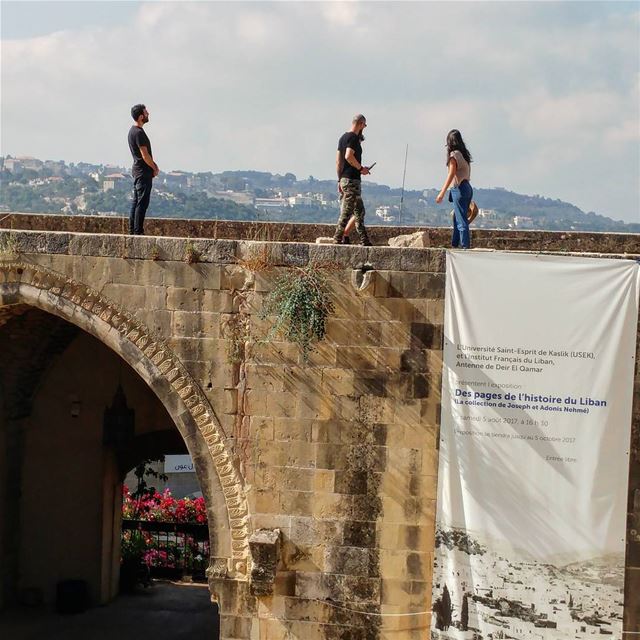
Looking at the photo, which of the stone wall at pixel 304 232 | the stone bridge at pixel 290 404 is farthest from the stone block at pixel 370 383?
the stone wall at pixel 304 232

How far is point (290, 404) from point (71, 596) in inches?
238

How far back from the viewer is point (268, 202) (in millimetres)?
31594

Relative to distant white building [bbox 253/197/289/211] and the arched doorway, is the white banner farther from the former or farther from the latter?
distant white building [bbox 253/197/289/211]

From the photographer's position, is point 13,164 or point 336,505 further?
point 13,164

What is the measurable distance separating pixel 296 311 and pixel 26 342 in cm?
501

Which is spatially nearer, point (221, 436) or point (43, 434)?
point (221, 436)

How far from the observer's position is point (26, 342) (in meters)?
12.3

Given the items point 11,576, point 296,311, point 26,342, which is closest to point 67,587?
point 11,576

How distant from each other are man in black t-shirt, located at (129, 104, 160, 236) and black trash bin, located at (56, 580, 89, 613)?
5682mm

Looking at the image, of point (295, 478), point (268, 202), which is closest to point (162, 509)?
point (295, 478)

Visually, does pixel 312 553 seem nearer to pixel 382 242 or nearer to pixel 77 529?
pixel 382 242

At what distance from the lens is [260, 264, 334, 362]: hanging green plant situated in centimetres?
862

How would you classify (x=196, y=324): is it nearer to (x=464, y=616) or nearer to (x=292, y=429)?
(x=292, y=429)

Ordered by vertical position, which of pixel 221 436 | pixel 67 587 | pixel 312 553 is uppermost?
pixel 221 436
